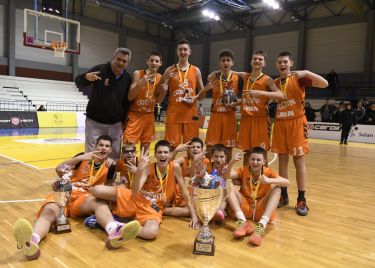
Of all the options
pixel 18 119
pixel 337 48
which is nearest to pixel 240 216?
pixel 18 119

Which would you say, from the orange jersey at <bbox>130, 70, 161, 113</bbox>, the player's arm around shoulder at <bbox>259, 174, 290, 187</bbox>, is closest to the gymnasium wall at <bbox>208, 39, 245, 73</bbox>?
the orange jersey at <bbox>130, 70, 161, 113</bbox>

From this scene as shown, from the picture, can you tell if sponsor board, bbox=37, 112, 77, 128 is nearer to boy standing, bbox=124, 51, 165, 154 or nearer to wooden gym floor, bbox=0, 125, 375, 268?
wooden gym floor, bbox=0, 125, 375, 268

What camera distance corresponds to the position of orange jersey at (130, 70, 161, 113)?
4.26 meters

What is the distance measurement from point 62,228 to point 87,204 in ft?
1.15

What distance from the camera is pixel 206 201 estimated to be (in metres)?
2.62

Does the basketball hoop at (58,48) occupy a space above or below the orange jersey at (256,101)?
above

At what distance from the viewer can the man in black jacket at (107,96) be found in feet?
12.9

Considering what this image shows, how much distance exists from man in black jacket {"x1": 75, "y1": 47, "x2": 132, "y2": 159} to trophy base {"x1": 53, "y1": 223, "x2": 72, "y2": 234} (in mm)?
1200

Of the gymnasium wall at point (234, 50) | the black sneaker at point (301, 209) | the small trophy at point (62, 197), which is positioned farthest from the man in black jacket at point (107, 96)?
the gymnasium wall at point (234, 50)

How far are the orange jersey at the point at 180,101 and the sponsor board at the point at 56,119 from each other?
11.2 metres

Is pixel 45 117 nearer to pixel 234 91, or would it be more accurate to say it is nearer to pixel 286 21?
pixel 234 91

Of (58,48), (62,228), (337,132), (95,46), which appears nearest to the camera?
(62,228)

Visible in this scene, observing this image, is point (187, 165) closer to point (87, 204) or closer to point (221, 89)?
point (221, 89)

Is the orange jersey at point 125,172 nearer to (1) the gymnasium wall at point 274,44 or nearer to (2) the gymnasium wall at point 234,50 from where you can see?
(1) the gymnasium wall at point 274,44
